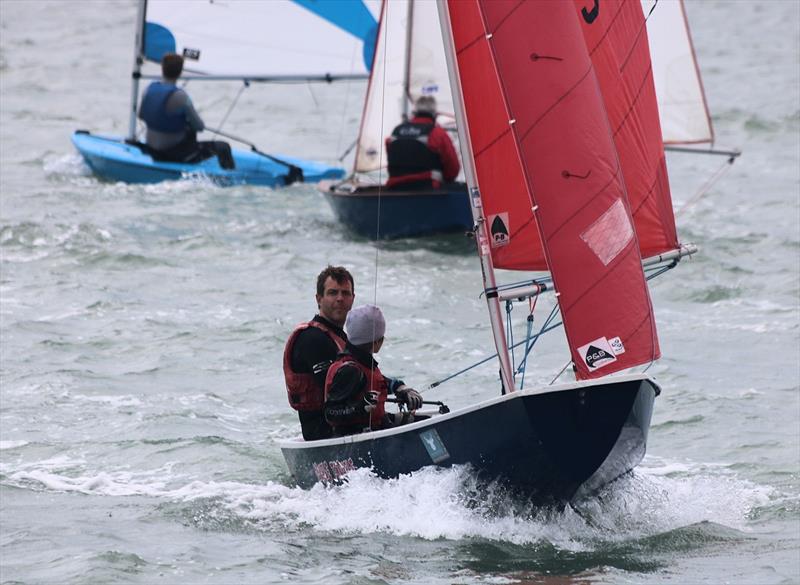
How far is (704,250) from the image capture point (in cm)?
1234

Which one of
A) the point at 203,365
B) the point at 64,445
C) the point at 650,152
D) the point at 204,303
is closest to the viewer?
the point at 650,152

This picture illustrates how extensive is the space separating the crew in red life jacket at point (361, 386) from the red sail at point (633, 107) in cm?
152

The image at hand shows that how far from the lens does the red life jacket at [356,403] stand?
600 centimetres

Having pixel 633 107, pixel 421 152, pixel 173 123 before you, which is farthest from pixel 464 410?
pixel 173 123

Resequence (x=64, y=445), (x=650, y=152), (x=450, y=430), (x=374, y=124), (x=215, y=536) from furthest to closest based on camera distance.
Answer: (x=374, y=124)
(x=64, y=445)
(x=650, y=152)
(x=215, y=536)
(x=450, y=430)

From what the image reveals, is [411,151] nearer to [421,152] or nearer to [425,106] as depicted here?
[421,152]

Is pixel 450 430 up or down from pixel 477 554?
up

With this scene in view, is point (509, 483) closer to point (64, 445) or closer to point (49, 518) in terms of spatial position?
point (49, 518)

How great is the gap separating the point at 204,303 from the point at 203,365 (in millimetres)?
1472

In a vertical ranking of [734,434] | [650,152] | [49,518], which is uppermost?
[650,152]

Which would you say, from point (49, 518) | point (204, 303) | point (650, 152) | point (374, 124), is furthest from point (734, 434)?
point (374, 124)

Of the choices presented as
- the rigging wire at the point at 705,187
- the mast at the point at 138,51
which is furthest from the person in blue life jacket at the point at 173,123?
the rigging wire at the point at 705,187

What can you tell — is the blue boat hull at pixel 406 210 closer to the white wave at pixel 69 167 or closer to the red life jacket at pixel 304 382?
the white wave at pixel 69 167

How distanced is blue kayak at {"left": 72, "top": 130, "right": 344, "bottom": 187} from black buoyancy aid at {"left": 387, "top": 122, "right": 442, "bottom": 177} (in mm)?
2861
